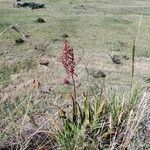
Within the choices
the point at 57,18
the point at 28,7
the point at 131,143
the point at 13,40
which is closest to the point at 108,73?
the point at 13,40

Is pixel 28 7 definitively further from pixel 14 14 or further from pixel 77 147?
pixel 77 147

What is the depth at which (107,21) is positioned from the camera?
19141 millimetres

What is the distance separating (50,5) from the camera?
23359 millimetres

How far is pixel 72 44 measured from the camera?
51.8 ft

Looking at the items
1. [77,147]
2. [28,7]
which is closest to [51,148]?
[77,147]

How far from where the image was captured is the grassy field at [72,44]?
→ 10457mm

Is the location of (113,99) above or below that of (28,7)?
above

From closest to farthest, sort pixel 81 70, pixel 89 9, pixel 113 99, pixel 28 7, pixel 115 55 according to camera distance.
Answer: pixel 113 99
pixel 81 70
pixel 115 55
pixel 28 7
pixel 89 9

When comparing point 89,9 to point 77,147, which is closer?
point 77,147

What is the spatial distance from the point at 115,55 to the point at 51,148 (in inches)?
339

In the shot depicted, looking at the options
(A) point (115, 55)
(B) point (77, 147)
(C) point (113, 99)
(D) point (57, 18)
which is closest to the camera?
(B) point (77, 147)

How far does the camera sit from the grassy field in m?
10.5

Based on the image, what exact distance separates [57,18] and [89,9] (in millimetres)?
4573

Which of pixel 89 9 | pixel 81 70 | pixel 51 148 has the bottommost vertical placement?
pixel 89 9
